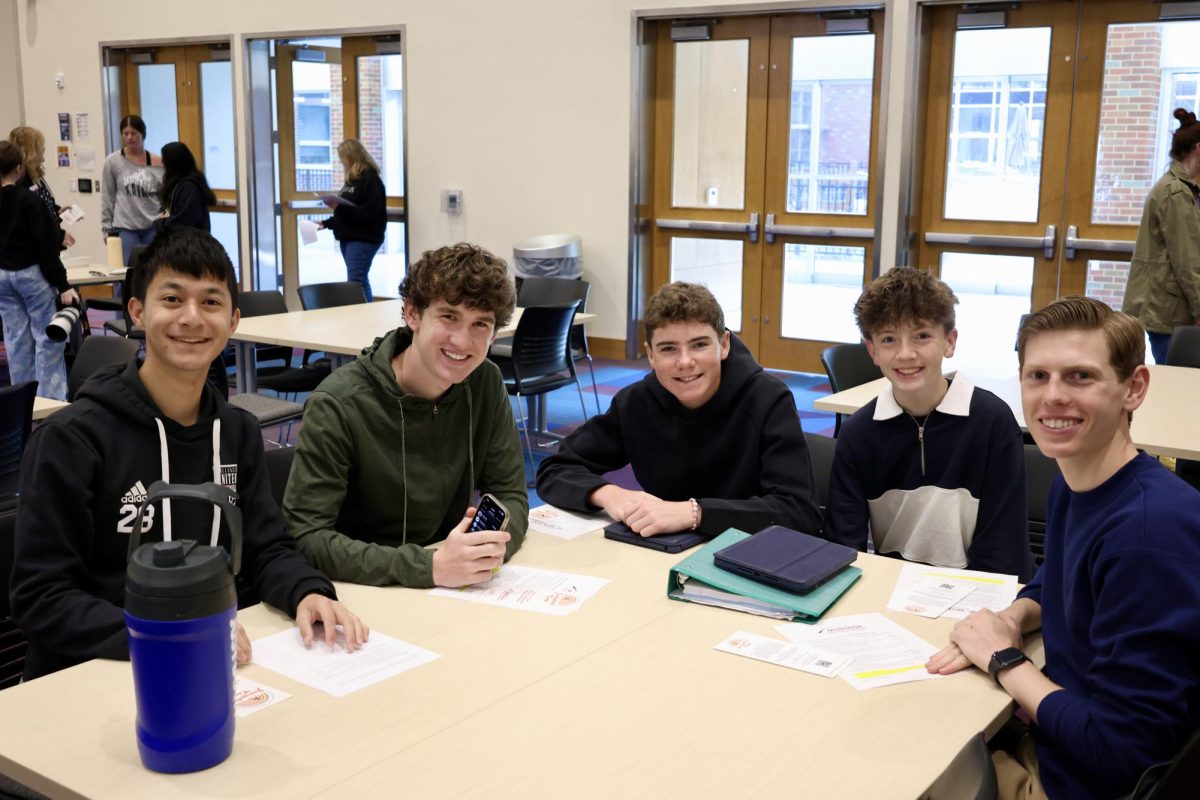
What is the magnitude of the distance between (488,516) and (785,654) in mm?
614

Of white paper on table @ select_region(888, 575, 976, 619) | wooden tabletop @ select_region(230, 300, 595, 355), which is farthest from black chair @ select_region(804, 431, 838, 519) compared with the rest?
wooden tabletop @ select_region(230, 300, 595, 355)

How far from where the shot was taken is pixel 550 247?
8289mm

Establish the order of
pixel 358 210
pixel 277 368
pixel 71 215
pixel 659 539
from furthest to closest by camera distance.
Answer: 1. pixel 358 210
2. pixel 71 215
3. pixel 277 368
4. pixel 659 539

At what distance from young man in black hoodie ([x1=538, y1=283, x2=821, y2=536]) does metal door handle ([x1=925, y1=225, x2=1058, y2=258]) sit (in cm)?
490

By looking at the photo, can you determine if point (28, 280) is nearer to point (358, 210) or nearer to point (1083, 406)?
point (358, 210)

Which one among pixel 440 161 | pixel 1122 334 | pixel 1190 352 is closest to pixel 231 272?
pixel 1122 334

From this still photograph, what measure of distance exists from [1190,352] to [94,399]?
13.7 ft

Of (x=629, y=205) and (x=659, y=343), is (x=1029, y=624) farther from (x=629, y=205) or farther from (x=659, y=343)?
(x=629, y=205)

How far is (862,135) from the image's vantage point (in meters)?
7.52

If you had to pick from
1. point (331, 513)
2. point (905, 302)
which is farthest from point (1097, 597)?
point (331, 513)

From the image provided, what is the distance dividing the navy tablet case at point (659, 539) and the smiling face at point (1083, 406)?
806 mm

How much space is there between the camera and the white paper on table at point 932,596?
6.51 ft

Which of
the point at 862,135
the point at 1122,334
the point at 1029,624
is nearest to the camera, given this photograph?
the point at 1122,334

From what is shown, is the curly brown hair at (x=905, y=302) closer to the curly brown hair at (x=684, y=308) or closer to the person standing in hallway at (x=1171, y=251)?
the curly brown hair at (x=684, y=308)
